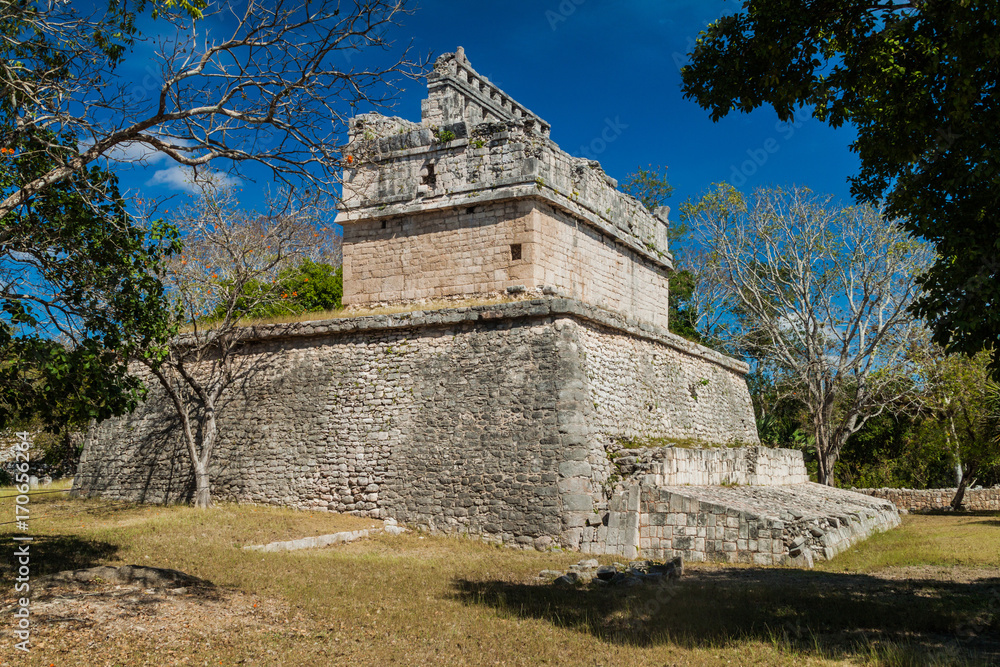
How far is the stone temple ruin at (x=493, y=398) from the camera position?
1149 centimetres

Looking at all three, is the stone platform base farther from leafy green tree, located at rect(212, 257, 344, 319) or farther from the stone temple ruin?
leafy green tree, located at rect(212, 257, 344, 319)

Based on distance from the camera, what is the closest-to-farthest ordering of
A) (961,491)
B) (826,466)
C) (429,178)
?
(429,178) < (961,491) < (826,466)

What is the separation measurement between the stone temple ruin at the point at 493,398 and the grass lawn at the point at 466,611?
42.5 inches

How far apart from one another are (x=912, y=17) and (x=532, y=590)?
713cm

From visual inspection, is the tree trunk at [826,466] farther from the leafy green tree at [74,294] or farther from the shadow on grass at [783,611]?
the leafy green tree at [74,294]

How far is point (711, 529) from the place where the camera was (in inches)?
436

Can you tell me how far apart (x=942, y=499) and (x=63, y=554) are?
2429cm

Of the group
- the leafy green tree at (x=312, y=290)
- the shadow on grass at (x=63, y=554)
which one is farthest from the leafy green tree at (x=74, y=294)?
the leafy green tree at (x=312, y=290)

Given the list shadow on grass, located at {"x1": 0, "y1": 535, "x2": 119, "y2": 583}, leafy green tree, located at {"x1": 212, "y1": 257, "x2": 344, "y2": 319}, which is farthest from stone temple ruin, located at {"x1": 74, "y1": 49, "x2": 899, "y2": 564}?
leafy green tree, located at {"x1": 212, "y1": 257, "x2": 344, "y2": 319}

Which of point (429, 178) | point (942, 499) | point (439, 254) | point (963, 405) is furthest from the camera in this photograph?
Answer: point (942, 499)

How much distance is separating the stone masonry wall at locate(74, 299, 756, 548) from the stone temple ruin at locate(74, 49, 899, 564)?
0.10 feet

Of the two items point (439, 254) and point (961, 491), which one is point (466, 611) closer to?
point (439, 254)

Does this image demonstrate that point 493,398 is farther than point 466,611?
Yes

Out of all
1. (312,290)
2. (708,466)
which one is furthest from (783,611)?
(312,290)
